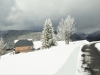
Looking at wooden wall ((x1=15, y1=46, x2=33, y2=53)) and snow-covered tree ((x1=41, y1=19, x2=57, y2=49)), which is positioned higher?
snow-covered tree ((x1=41, y1=19, x2=57, y2=49))

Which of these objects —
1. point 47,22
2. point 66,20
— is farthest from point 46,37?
point 66,20

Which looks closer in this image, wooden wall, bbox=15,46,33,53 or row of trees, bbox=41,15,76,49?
row of trees, bbox=41,15,76,49

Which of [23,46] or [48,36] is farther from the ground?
[48,36]

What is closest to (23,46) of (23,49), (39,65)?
(23,49)

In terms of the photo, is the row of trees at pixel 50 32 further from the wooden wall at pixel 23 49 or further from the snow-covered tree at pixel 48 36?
the wooden wall at pixel 23 49

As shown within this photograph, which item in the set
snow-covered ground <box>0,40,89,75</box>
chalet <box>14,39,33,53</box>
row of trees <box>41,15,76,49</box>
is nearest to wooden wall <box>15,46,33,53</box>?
chalet <box>14,39,33,53</box>

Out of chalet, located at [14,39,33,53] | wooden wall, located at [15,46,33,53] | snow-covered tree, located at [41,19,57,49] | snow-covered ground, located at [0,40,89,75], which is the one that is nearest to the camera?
snow-covered ground, located at [0,40,89,75]

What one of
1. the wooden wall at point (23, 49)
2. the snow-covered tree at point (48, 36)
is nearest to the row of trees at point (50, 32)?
the snow-covered tree at point (48, 36)

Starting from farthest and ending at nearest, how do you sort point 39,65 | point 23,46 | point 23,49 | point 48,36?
point 23,46, point 23,49, point 48,36, point 39,65

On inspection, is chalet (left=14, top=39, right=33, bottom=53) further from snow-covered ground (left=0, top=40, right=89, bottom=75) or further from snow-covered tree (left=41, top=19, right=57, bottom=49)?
snow-covered ground (left=0, top=40, right=89, bottom=75)

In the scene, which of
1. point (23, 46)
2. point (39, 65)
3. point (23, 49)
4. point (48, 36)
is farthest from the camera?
point (23, 46)

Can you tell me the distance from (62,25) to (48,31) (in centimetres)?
720

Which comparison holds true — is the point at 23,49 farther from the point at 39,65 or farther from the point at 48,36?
the point at 39,65

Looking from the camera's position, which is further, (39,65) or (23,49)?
(23,49)
